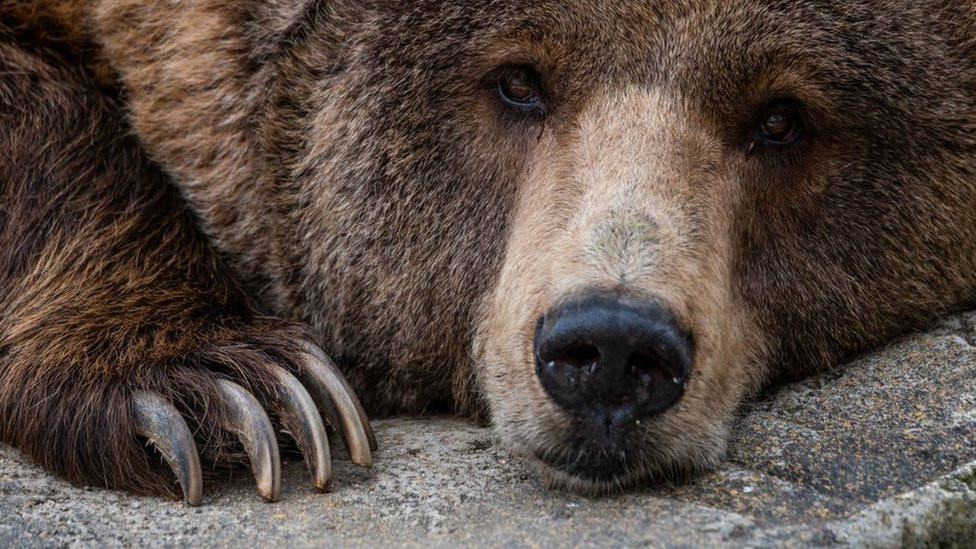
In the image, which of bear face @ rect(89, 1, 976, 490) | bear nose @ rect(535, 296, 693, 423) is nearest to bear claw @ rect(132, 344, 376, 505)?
bear face @ rect(89, 1, 976, 490)

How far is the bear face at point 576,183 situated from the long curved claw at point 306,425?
433mm

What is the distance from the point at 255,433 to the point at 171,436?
0.21 m

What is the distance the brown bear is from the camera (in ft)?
9.45

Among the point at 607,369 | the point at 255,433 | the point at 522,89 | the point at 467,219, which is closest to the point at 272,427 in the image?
the point at 255,433

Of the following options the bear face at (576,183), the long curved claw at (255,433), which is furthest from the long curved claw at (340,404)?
the bear face at (576,183)

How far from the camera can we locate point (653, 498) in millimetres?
2775

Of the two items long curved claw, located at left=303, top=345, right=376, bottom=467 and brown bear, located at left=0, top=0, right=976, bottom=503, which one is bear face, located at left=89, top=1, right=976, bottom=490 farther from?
long curved claw, located at left=303, top=345, right=376, bottom=467

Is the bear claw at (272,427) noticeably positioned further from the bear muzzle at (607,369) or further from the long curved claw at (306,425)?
the bear muzzle at (607,369)

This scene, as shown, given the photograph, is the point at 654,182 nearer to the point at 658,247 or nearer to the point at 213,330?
the point at 658,247

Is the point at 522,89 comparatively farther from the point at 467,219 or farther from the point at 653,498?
the point at 653,498

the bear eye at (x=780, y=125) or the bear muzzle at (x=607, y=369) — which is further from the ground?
the bear eye at (x=780, y=125)

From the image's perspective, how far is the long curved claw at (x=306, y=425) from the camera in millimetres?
2975

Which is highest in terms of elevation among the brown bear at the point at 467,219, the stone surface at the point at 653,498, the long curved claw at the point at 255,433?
the brown bear at the point at 467,219

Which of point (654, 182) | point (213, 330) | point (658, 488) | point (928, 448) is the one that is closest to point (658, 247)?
point (654, 182)
